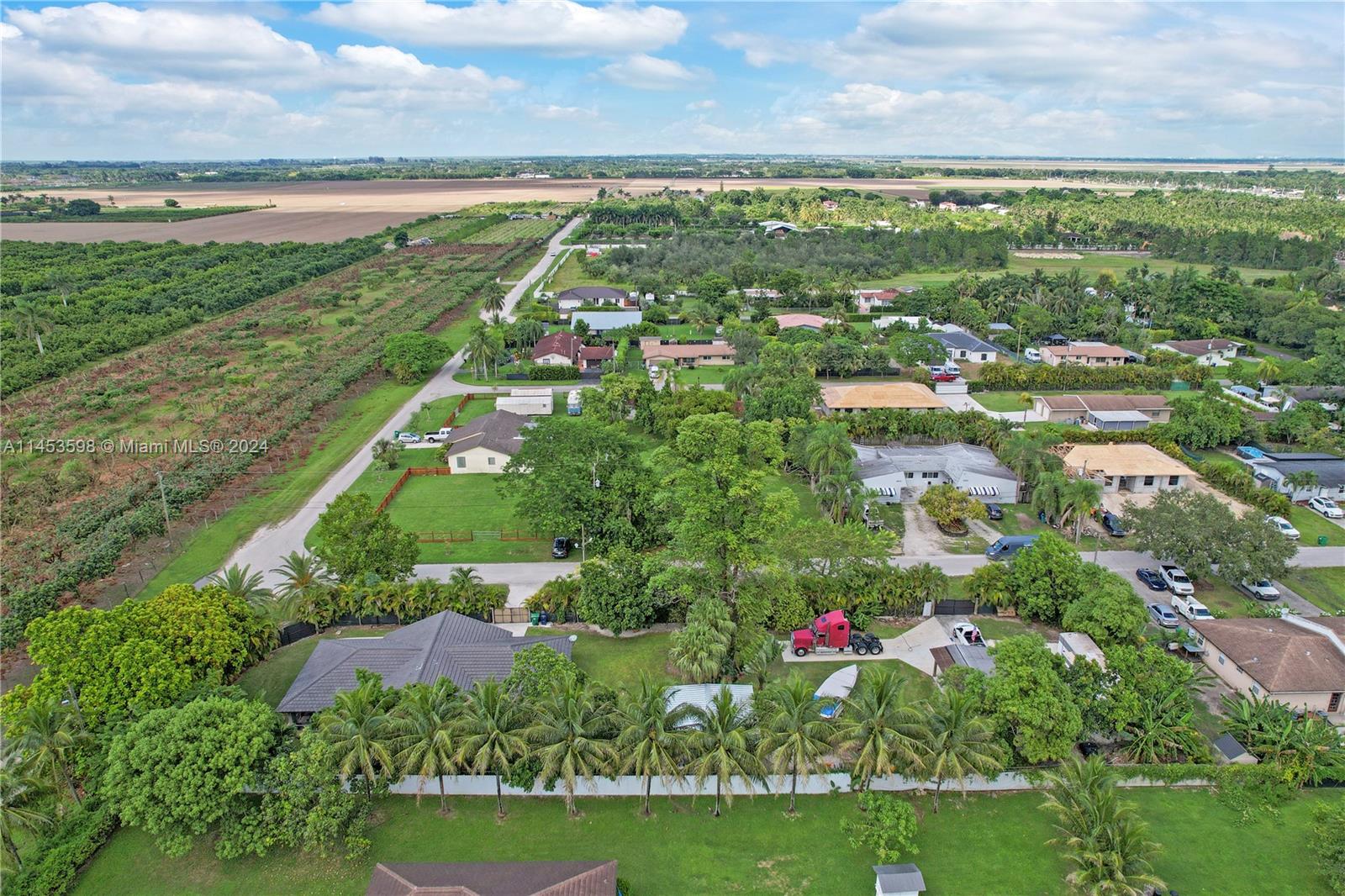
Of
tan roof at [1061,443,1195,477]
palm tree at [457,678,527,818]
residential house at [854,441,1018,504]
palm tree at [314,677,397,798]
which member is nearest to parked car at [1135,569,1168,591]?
residential house at [854,441,1018,504]

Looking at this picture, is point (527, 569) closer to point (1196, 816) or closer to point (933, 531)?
point (933, 531)

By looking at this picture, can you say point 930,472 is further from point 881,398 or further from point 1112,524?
point 881,398

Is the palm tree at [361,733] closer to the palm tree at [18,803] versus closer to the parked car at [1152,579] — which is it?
the palm tree at [18,803]

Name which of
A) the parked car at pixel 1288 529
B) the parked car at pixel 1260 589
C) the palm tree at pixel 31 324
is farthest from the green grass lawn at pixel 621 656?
the palm tree at pixel 31 324

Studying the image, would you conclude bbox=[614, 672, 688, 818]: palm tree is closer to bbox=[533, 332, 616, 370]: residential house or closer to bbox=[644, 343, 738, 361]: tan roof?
bbox=[533, 332, 616, 370]: residential house

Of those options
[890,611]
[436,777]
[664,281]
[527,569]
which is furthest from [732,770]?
[664,281]
